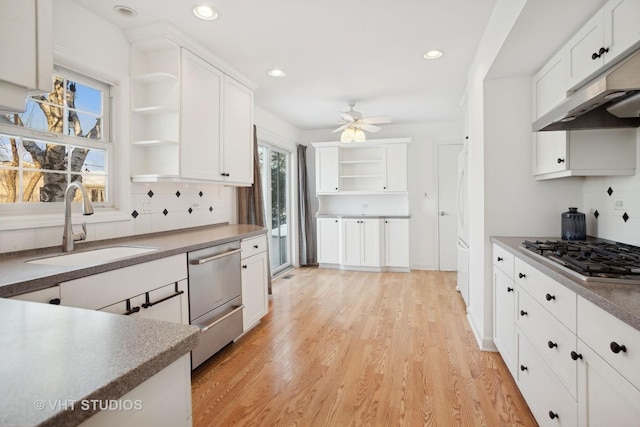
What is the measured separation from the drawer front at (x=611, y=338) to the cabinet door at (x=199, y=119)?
2.58m

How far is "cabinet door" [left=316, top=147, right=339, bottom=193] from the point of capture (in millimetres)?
5621

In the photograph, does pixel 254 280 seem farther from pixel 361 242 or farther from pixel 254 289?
pixel 361 242

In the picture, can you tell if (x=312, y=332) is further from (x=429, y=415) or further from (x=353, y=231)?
(x=353, y=231)

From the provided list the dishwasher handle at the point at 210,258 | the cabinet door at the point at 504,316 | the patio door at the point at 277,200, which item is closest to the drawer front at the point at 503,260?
the cabinet door at the point at 504,316

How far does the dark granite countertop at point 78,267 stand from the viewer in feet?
4.27

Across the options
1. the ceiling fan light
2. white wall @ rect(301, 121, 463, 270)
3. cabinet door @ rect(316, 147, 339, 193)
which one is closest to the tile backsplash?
the ceiling fan light

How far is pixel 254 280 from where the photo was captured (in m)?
3.03

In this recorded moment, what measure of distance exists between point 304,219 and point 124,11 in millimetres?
4013

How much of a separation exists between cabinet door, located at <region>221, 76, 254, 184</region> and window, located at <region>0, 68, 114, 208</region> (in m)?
0.97

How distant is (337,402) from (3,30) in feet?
7.25

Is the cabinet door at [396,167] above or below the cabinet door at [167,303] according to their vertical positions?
above

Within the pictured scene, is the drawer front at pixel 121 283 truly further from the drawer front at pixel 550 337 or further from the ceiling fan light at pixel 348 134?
the ceiling fan light at pixel 348 134

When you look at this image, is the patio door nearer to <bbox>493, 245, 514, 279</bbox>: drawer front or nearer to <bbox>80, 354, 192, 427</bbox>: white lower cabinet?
<bbox>493, 245, 514, 279</bbox>: drawer front

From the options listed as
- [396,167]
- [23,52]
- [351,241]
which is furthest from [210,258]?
[396,167]
